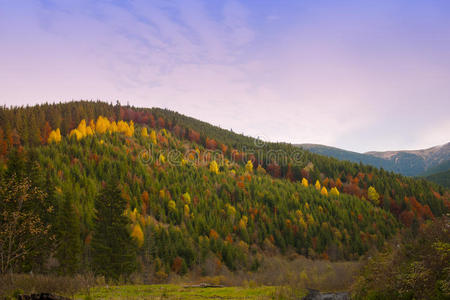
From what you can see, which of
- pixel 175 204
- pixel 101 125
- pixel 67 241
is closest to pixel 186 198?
pixel 175 204

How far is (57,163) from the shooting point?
12231cm

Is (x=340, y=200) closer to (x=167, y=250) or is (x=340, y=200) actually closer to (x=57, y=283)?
(x=167, y=250)

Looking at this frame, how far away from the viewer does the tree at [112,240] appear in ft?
147

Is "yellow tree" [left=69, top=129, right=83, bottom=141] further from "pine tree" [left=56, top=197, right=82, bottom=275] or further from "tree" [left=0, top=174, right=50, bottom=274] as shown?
"tree" [left=0, top=174, right=50, bottom=274]

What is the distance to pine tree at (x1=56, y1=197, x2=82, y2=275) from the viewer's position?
46.6 m

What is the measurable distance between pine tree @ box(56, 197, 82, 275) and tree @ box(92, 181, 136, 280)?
3.88 m

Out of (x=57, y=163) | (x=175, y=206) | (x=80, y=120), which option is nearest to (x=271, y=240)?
(x=175, y=206)

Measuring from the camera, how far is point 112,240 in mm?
46500

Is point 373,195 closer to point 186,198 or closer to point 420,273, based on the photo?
point 186,198

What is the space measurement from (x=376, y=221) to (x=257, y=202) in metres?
55.1

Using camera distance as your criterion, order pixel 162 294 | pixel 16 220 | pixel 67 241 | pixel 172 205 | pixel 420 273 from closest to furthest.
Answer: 1. pixel 420 273
2. pixel 16 220
3. pixel 162 294
4. pixel 67 241
5. pixel 172 205

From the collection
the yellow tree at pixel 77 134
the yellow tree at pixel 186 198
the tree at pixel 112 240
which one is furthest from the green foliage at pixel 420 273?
the yellow tree at pixel 77 134

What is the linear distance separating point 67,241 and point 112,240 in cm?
845

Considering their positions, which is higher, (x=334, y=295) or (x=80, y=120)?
(x=80, y=120)
